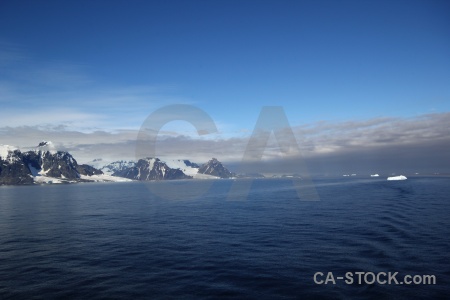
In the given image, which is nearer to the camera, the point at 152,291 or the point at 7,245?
the point at 152,291

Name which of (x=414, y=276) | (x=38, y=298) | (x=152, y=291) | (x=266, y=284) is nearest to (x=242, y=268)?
(x=266, y=284)

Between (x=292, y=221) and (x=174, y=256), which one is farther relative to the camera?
(x=292, y=221)

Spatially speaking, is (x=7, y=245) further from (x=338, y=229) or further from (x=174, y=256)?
(x=338, y=229)

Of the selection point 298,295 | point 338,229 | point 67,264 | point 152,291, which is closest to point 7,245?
point 67,264

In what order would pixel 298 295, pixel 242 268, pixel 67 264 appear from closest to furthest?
pixel 298 295, pixel 242 268, pixel 67 264

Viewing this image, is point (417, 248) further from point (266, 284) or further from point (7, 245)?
point (7, 245)

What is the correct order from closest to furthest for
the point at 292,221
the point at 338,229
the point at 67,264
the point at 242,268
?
the point at 242,268 → the point at 67,264 → the point at 338,229 → the point at 292,221

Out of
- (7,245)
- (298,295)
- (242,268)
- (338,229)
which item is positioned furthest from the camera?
(338,229)

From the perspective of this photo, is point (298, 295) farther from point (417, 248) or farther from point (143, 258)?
point (417, 248)

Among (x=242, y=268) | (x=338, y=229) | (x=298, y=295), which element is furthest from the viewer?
(x=338, y=229)
